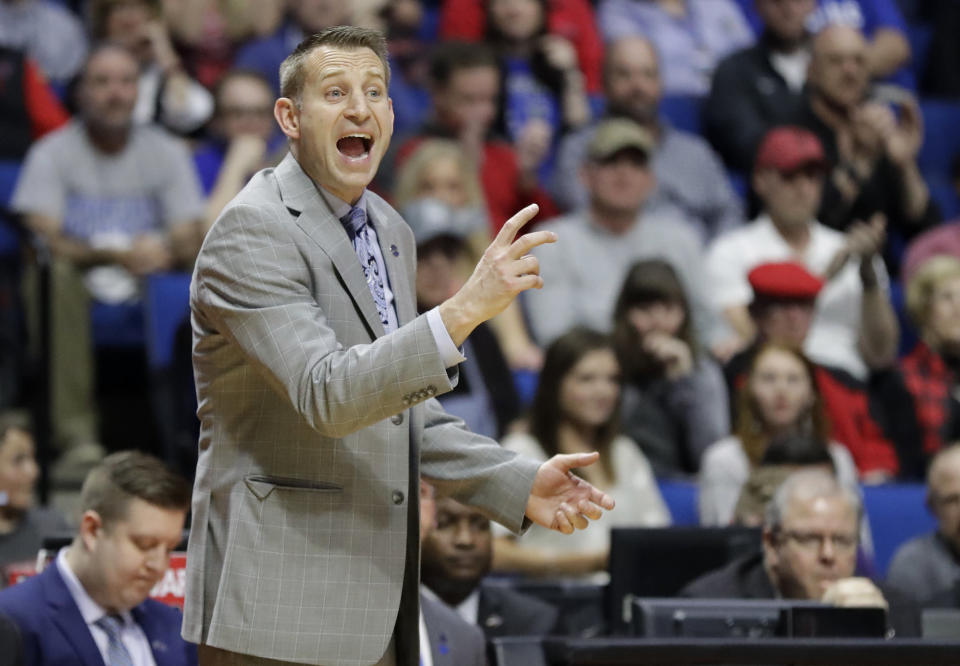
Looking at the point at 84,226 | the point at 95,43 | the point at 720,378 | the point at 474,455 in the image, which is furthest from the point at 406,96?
the point at 474,455

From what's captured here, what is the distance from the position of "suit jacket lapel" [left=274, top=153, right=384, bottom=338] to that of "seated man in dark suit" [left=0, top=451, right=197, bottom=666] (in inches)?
47.3

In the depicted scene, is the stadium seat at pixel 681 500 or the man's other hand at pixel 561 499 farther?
the stadium seat at pixel 681 500

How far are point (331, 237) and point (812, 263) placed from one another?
14.2 ft

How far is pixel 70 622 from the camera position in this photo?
3002 mm

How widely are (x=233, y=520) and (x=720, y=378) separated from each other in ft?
11.5

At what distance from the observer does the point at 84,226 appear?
5.62 metres

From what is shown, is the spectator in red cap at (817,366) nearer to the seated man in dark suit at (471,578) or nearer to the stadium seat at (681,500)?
the stadium seat at (681,500)

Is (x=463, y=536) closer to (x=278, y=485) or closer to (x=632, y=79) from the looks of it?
(x=278, y=485)

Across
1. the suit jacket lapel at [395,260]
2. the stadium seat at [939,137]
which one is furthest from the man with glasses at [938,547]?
the stadium seat at [939,137]

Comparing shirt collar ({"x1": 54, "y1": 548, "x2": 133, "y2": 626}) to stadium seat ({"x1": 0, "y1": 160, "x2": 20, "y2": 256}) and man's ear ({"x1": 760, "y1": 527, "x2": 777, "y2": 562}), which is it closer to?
man's ear ({"x1": 760, "y1": 527, "x2": 777, "y2": 562})

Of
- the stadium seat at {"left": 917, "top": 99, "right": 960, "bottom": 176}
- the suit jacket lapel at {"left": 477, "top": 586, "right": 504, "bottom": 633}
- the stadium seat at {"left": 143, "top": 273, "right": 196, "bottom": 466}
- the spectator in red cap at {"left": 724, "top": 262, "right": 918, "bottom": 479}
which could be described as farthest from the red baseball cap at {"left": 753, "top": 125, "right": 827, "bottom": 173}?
the suit jacket lapel at {"left": 477, "top": 586, "right": 504, "bottom": 633}

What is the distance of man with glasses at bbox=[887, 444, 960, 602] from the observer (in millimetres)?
4289

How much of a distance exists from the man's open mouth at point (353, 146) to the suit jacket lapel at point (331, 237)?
7 centimetres

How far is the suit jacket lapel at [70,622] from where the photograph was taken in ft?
9.75
